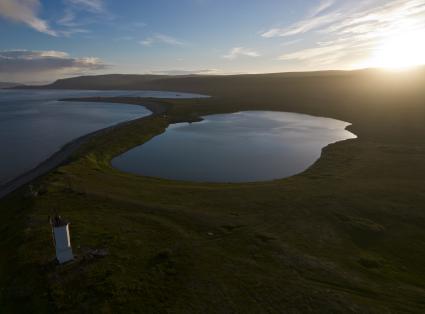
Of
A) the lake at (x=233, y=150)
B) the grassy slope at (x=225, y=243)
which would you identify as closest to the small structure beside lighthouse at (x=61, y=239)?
the grassy slope at (x=225, y=243)

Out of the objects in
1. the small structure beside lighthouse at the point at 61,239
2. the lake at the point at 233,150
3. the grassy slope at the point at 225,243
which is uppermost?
the small structure beside lighthouse at the point at 61,239

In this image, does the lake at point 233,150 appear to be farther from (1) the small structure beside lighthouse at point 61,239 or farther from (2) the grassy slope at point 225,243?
(1) the small structure beside lighthouse at point 61,239

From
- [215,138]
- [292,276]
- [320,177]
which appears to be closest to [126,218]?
[292,276]

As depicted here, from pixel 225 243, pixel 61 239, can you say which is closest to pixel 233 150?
pixel 225 243

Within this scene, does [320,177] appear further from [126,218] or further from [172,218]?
[126,218]

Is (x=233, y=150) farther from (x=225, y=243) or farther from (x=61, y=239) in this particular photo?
(x=61, y=239)

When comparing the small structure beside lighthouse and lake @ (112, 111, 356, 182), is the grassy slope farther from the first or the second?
lake @ (112, 111, 356, 182)
